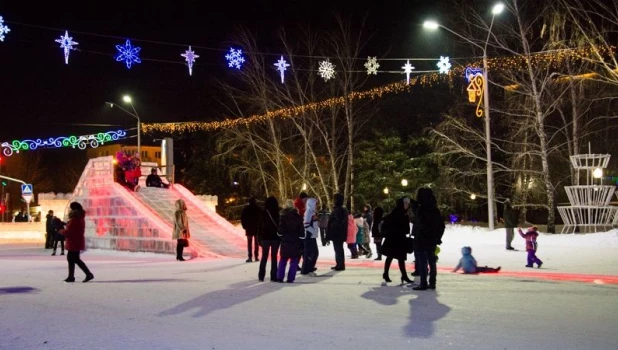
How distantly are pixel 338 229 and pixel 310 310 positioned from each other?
545 cm

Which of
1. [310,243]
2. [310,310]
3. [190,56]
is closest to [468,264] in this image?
[310,243]

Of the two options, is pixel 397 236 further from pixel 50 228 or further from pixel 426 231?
pixel 50 228

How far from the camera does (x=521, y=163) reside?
32438 millimetres

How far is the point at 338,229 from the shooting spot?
14.0 metres

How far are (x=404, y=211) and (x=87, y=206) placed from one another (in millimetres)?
18101

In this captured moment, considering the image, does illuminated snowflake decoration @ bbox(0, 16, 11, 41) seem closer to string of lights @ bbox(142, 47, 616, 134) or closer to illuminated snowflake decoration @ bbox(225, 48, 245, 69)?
illuminated snowflake decoration @ bbox(225, 48, 245, 69)

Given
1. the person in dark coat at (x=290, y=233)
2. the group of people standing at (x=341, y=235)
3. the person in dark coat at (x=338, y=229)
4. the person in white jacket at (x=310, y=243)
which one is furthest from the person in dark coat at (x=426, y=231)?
the person in dark coat at (x=338, y=229)

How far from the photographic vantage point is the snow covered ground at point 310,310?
675cm

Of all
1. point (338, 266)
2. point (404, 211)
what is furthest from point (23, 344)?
point (338, 266)

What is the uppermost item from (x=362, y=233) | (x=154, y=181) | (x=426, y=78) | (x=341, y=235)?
(x=426, y=78)

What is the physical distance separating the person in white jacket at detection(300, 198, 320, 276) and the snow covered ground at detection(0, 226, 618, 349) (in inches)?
19.7

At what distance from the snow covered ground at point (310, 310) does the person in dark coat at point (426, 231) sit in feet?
1.82

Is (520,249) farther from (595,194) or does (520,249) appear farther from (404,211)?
(404,211)

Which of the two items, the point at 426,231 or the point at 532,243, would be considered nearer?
the point at 426,231
